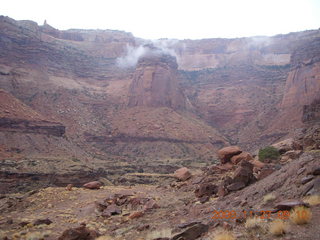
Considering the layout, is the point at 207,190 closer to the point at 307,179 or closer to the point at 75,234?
the point at 307,179

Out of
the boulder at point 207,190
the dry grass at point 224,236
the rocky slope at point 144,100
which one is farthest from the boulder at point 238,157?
the rocky slope at point 144,100

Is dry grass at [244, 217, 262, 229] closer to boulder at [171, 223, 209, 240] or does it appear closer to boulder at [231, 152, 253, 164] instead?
boulder at [171, 223, 209, 240]

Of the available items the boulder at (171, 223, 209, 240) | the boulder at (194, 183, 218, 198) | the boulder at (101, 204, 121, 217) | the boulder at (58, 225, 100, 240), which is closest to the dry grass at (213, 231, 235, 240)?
the boulder at (171, 223, 209, 240)

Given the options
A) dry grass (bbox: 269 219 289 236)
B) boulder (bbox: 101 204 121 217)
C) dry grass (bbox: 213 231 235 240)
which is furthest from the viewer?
boulder (bbox: 101 204 121 217)

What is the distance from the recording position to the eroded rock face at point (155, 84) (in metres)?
83.4

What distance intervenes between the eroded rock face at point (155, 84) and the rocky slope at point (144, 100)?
297mm

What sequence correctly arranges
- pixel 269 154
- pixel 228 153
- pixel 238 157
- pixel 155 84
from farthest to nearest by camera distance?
pixel 155 84
pixel 228 153
pixel 238 157
pixel 269 154

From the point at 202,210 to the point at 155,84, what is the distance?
75.1 metres

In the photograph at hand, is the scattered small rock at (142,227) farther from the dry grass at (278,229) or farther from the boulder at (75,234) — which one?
the dry grass at (278,229)

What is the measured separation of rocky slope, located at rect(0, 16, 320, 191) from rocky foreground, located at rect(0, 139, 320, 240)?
20679 millimetres

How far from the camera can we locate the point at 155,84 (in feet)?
281

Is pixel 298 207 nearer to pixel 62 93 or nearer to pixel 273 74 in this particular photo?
pixel 62 93

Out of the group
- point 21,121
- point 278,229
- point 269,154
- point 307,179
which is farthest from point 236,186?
point 21,121

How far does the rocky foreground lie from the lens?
7.48m
